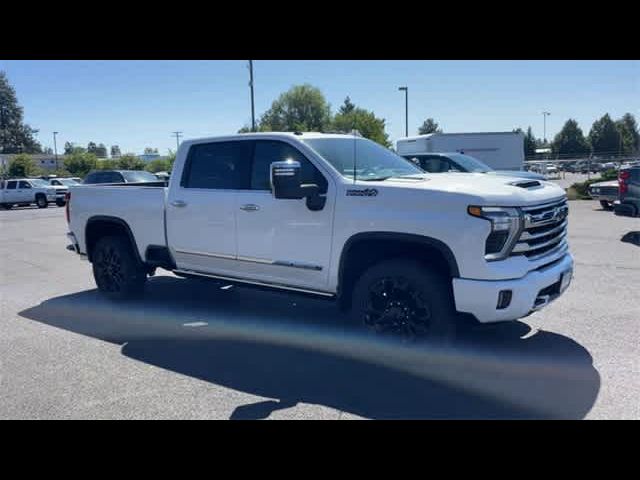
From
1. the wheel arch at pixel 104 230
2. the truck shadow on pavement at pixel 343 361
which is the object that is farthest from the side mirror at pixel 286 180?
the wheel arch at pixel 104 230

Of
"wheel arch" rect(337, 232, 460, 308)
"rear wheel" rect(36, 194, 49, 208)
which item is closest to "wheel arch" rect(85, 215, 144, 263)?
"wheel arch" rect(337, 232, 460, 308)

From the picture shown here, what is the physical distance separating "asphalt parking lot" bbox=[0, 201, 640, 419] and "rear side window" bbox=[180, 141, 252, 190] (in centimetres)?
155

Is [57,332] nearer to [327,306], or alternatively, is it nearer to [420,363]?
[327,306]

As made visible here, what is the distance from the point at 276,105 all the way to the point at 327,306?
217 feet

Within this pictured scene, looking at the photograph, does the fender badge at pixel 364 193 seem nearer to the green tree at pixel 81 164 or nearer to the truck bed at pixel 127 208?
the truck bed at pixel 127 208

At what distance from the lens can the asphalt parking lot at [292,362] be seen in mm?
3734

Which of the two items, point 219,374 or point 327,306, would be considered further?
point 327,306

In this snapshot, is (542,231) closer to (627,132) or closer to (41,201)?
(41,201)

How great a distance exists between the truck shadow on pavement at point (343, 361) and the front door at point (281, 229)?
66 centimetres

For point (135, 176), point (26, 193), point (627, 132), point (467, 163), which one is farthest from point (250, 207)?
point (627, 132)

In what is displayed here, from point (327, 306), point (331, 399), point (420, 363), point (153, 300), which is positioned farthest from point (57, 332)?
point (420, 363)

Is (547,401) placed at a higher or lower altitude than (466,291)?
lower

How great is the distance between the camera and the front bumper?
393 centimetres

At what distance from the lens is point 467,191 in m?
4.04
